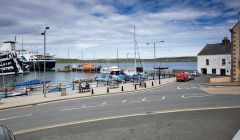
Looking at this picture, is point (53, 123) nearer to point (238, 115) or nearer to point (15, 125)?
point (15, 125)

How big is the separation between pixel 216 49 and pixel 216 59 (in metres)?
3.61

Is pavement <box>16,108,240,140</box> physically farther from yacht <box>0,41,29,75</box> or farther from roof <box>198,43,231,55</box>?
yacht <box>0,41,29,75</box>

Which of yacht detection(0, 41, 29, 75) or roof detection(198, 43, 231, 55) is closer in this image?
roof detection(198, 43, 231, 55)

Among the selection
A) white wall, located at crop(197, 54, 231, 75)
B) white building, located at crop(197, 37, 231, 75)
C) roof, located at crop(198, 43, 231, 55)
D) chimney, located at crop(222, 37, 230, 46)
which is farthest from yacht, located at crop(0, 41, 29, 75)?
chimney, located at crop(222, 37, 230, 46)

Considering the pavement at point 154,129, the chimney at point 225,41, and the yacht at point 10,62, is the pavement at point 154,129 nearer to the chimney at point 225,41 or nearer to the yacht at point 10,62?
the chimney at point 225,41

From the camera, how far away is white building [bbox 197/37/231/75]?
2378 inches

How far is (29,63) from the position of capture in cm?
14200


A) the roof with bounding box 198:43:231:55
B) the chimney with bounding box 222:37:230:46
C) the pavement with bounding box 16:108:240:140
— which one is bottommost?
the pavement with bounding box 16:108:240:140

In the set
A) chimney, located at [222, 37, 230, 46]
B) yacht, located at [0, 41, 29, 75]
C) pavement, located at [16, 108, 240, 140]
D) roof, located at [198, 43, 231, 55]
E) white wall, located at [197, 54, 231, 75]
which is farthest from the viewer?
yacht, located at [0, 41, 29, 75]

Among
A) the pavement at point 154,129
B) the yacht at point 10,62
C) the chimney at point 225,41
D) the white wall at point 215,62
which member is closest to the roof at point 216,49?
the chimney at point 225,41

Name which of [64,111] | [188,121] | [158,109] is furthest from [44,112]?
[188,121]

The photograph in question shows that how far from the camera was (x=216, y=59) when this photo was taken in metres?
62.8

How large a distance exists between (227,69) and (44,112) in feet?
169

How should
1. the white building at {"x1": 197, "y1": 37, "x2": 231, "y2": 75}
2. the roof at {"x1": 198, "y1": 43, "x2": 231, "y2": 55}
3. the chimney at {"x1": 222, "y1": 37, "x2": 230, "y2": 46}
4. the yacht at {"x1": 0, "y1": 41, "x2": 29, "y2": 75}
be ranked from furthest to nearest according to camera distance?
the yacht at {"x1": 0, "y1": 41, "x2": 29, "y2": 75} → the chimney at {"x1": 222, "y1": 37, "x2": 230, "y2": 46} → the roof at {"x1": 198, "y1": 43, "x2": 231, "y2": 55} → the white building at {"x1": 197, "y1": 37, "x2": 231, "y2": 75}
